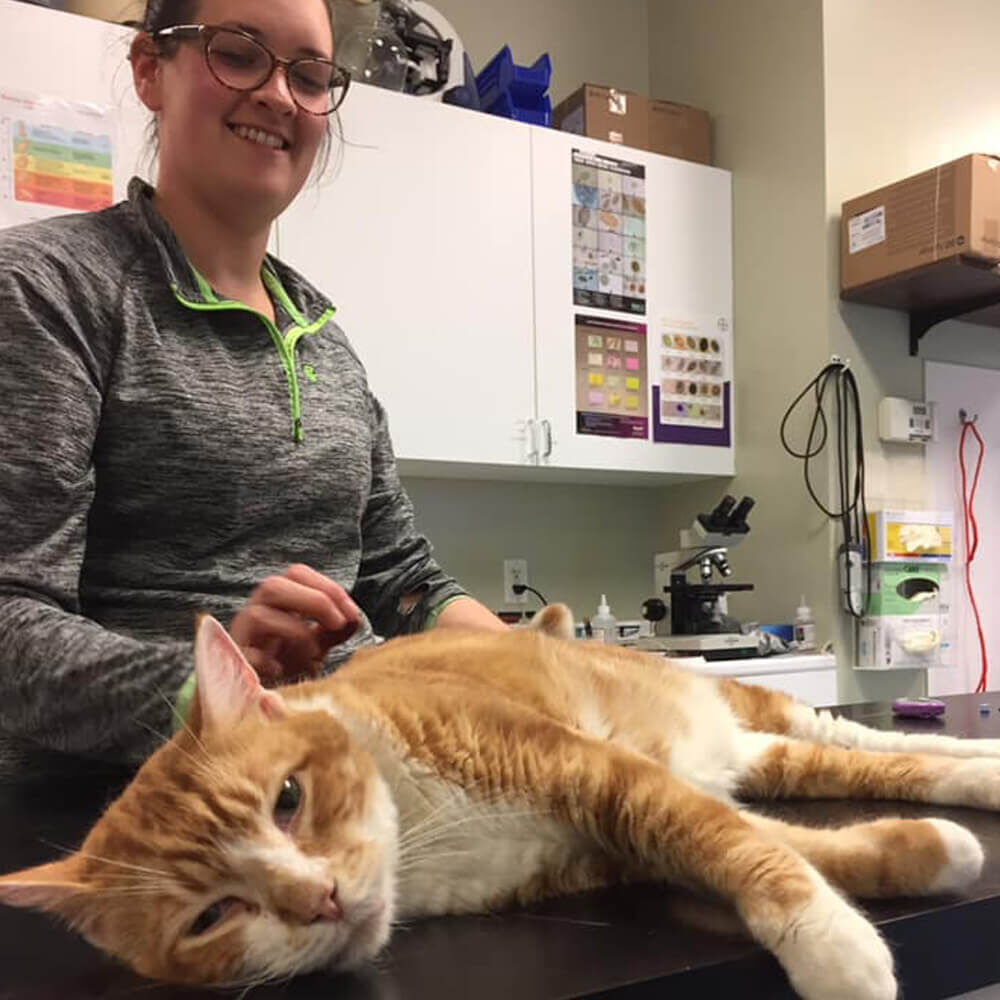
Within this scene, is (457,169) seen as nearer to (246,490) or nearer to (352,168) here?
(352,168)

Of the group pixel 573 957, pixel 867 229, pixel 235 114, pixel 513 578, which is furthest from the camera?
pixel 513 578

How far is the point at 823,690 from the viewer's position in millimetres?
2480

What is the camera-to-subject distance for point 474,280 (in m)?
2.45

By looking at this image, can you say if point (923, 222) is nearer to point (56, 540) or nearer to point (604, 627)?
point (604, 627)

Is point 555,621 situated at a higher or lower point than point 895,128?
lower

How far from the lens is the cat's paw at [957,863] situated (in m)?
0.61

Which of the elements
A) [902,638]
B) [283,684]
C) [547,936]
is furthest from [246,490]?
[902,638]

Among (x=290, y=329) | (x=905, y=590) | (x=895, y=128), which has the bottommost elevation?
(x=905, y=590)

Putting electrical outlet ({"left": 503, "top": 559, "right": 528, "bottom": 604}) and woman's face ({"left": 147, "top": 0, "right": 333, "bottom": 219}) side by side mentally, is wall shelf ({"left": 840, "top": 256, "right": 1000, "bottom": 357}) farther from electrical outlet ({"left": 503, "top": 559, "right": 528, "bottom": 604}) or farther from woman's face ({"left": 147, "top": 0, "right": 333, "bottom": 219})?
woman's face ({"left": 147, "top": 0, "right": 333, "bottom": 219})

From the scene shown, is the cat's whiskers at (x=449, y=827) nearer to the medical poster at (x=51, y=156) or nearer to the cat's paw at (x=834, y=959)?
the cat's paw at (x=834, y=959)

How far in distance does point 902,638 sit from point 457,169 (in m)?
1.76

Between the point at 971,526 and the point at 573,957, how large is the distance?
9.11 ft

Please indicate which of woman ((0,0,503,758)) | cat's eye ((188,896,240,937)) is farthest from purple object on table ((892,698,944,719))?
cat's eye ((188,896,240,937))

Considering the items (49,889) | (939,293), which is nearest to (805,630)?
(939,293)
